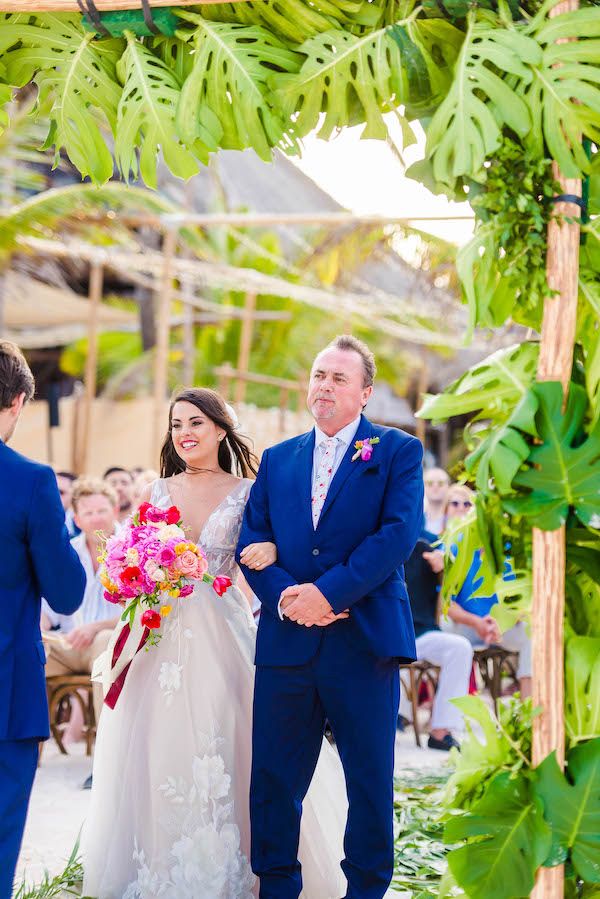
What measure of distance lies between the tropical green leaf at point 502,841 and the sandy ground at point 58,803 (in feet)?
6.22

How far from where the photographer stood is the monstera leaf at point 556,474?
323 centimetres

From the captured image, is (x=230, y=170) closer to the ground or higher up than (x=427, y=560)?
higher up

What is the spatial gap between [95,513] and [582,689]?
193 inches

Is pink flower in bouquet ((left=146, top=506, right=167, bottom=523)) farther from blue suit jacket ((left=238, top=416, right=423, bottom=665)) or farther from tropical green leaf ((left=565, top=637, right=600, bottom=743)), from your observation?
tropical green leaf ((left=565, top=637, right=600, bottom=743))

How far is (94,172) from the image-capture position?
395cm

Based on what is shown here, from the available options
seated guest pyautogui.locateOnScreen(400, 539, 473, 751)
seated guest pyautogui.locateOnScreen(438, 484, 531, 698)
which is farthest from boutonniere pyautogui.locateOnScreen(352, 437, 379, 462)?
seated guest pyautogui.locateOnScreen(438, 484, 531, 698)

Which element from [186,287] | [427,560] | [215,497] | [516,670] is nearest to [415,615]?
[427,560]

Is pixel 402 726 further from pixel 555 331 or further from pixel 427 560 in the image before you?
pixel 555 331

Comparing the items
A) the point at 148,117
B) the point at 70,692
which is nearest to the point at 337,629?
the point at 148,117

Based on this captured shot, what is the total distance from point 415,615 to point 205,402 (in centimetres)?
428

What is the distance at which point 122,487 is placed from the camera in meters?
9.78

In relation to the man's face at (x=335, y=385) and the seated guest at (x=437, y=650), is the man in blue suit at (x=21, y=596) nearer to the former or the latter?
the man's face at (x=335, y=385)

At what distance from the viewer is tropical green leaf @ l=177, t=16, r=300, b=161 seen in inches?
143

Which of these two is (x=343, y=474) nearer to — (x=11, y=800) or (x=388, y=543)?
(x=388, y=543)
